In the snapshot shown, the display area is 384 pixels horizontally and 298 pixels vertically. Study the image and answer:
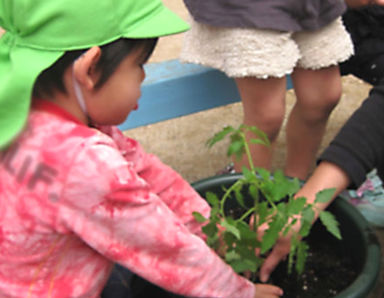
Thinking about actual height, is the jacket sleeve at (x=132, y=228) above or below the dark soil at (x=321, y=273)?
above

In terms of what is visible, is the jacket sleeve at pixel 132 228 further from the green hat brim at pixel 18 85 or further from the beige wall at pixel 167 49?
the beige wall at pixel 167 49

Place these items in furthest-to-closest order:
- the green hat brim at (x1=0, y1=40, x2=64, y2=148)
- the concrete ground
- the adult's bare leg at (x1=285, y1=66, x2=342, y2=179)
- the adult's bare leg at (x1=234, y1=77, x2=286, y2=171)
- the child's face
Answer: the concrete ground < the adult's bare leg at (x1=285, y1=66, x2=342, y2=179) < the adult's bare leg at (x1=234, y1=77, x2=286, y2=171) < the child's face < the green hat brim at (x1=0, y1=40, x2=64, y2=148)

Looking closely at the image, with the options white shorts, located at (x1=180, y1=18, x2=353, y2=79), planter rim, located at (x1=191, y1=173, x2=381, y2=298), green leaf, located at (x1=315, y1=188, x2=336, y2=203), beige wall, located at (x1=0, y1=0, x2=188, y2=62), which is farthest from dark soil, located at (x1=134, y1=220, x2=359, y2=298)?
beige wall, located at (x1=0, y1=0, x2=188, y2=62)

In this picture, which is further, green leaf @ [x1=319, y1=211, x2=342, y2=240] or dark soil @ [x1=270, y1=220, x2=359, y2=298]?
dark soil @ [x1=270, y1=220, x2=359, y2=298]

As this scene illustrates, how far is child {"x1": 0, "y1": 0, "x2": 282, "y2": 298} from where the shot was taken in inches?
29.0

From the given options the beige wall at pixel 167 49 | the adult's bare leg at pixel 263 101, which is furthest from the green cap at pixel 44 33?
the beige wall at pixel 167 49

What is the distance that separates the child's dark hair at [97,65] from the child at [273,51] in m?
0.53

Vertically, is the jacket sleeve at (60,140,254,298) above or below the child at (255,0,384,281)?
above

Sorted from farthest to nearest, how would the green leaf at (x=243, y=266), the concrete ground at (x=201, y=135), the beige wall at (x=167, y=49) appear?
the beige wall at (x=167, y=49) < the concrete ground at (x=201, y=135) < the green leaf at (x=243, y=266)

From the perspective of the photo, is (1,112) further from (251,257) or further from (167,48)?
(167,48)

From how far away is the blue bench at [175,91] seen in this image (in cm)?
157

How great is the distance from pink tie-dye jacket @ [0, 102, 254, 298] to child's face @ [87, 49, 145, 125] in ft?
0.16

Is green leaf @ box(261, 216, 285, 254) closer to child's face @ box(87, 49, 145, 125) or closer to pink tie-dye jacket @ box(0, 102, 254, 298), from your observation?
pink tie-dye jacket @ box(0, 102, 254, 298)

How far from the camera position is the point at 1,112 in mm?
729
